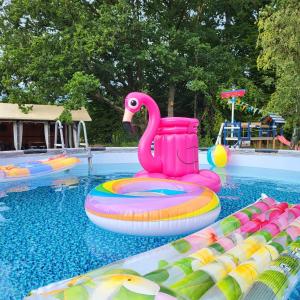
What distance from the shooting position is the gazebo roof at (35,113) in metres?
14.1

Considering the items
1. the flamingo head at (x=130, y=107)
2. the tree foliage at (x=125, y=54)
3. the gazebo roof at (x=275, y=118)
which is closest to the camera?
the flamingo head at (x=130, y=107)

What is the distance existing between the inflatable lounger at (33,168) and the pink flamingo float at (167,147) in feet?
9.48

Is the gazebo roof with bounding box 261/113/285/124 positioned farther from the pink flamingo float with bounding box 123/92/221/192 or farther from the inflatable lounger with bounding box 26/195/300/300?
the inflatable lounger with bounding box 26/195/300/300

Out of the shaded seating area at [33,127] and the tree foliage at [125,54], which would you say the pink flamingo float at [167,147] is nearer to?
the tree foliage at [125,54]

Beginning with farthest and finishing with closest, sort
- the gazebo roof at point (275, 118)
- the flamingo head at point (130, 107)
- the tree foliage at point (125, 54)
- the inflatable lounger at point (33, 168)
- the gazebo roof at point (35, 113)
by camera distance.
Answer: the gazebo roof at point (35, 113) < the tree foliage at point (125, 54) < the gazebo roof at point (275, 118) < the inflatable lounger at point (33, 168) < the flamingo head at point (130, 107)

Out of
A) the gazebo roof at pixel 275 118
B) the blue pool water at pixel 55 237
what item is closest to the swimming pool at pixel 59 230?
the blue pool water at pixel 55 237

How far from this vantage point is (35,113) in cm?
1503

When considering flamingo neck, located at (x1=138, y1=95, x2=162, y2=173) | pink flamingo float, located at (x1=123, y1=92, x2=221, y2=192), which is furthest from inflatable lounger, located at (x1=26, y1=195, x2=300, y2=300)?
flamingo neck, located at (x1=138, y1=95, x2=162, y2=173)

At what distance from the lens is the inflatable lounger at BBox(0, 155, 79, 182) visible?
23.2 ft

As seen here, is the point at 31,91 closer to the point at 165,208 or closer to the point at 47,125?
the point at 47,125

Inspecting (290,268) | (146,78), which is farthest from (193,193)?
(146,78)

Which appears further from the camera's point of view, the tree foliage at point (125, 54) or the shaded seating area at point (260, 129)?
the tree foliage at point (125, 54)

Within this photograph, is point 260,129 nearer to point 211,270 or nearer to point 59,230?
point 59,230

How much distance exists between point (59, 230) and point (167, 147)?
2267 millimetres
